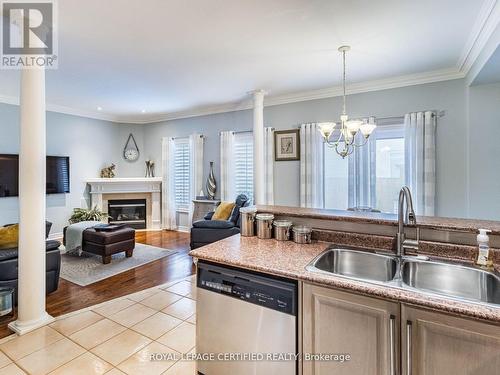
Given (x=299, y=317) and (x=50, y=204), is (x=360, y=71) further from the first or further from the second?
(x=50, y=204)

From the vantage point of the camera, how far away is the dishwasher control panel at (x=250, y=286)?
1369mm

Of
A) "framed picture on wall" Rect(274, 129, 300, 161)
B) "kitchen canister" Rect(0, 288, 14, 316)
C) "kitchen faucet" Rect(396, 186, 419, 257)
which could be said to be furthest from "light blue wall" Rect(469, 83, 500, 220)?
"kitchen canister" Rect(0, 288, 14, 316)

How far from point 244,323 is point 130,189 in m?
5.94

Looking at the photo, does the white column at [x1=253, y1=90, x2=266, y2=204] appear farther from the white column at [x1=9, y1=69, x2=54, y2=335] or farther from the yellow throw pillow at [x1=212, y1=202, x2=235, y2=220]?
the white column at [x1=9, y1=69, x2=54, y2=335]

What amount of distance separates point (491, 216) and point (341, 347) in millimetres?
3658

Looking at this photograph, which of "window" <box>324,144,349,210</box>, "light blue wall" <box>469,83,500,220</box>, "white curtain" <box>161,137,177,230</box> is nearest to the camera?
"light blue wall" <box>469,83,500,220</box>

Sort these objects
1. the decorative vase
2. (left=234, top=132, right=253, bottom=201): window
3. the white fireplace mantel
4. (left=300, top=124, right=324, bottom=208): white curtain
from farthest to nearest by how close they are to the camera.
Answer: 1. the white fireplace mantel
2. the decorative vase
3. (left=234, top=132, right=253, bottom=201): window
4. (left=300, top=124, right=324, bottom=208): white curtain

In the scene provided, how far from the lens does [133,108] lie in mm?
5922

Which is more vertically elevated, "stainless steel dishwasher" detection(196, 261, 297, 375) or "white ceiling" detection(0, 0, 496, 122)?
"white ceiling" detection(0, 0, 496, 122)

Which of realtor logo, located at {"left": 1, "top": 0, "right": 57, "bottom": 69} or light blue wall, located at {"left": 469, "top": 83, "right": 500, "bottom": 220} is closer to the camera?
realtor logo, located at {"left": 1, "top": 0, "right": 57, "bottom": 69}

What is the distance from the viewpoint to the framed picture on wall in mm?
4906

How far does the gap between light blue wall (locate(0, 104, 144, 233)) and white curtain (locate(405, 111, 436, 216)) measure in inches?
246

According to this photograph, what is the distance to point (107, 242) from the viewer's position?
13.1 ft

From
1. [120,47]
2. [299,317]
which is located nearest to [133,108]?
[120,47]
